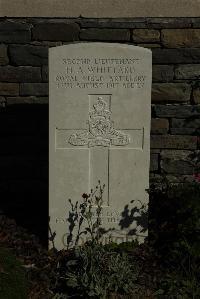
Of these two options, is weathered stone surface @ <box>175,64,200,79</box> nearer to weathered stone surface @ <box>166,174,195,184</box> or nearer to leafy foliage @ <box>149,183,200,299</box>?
weathered stone surface @ <box>166,174,195,184</box>

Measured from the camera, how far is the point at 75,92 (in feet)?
12.8

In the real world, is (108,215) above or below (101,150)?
below

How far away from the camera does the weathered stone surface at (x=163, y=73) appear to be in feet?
16.6

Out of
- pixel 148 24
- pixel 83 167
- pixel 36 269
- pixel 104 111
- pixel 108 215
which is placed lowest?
pixel 36 269

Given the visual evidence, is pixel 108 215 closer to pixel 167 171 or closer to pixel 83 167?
pixel 83 167

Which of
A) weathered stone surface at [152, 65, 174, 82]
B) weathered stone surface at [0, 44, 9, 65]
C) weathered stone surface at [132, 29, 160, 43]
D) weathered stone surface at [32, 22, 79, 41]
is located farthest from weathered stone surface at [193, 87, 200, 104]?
weathered stone surface at [0, 44, 9, 65]

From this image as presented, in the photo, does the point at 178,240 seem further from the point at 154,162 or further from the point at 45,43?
the point at 45,43

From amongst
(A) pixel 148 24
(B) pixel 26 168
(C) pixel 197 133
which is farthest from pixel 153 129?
(B) pixel 26 168

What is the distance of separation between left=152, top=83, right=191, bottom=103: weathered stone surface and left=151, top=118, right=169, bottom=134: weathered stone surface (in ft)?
0.68

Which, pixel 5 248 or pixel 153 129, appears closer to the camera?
pixel 5 248

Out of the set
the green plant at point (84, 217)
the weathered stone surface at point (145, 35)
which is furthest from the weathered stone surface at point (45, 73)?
the green plant at point (84, 217)

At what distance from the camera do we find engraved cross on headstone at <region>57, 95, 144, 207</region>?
3939 mm

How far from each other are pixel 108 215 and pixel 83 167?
0.45 metres

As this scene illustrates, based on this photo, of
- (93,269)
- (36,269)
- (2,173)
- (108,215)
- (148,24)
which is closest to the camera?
(93,269)
